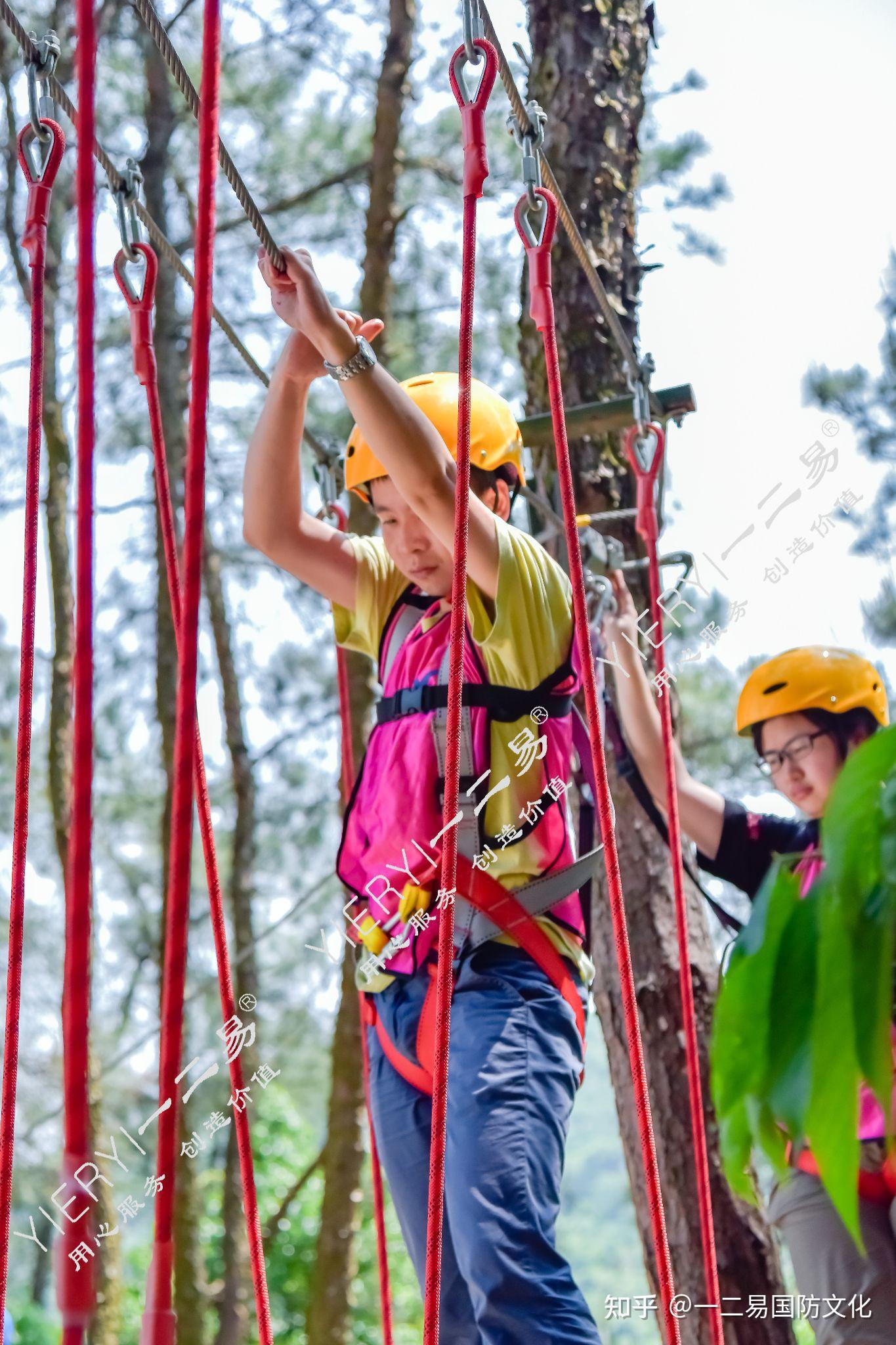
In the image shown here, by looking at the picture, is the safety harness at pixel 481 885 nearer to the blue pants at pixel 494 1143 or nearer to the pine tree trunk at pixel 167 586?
the blue pants at pixel 494 1143

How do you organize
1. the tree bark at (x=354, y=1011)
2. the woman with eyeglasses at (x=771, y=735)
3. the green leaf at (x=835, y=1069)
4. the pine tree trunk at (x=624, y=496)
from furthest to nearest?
the tree bark at (x=354, y=1011) < the pine tree trunk at (x=624, y=496) < the woman with eyeglasses at (x=771, y=735) < the green leaf at (x=835, y=1069)

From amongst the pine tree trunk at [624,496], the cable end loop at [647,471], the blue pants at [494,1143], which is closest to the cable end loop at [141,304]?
the blue pants at [494,1143]

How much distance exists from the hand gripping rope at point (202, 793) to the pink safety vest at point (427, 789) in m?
0.18

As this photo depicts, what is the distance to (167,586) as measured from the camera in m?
6.06

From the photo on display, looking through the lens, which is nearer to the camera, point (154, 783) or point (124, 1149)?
point (124, 1149)

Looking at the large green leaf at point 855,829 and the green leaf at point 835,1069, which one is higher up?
the large green leaf at point 855,829

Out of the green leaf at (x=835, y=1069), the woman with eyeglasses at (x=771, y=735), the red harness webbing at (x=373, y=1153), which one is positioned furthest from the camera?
the woman with eyeglasses at (x=771, y=735)

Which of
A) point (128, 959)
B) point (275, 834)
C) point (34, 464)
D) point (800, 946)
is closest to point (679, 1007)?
point (34, 464)

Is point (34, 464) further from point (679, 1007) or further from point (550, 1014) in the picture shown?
point (679, 1007)

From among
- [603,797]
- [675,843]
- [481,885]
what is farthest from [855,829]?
[675,843]

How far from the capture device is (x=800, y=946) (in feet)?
1.98

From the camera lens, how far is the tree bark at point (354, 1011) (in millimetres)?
4969

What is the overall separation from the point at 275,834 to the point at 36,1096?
112 inches

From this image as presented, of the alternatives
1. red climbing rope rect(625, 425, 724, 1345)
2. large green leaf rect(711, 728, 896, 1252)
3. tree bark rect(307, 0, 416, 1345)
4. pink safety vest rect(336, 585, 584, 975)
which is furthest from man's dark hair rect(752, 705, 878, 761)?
tree bark rect(307, 0, 416, 1345)
